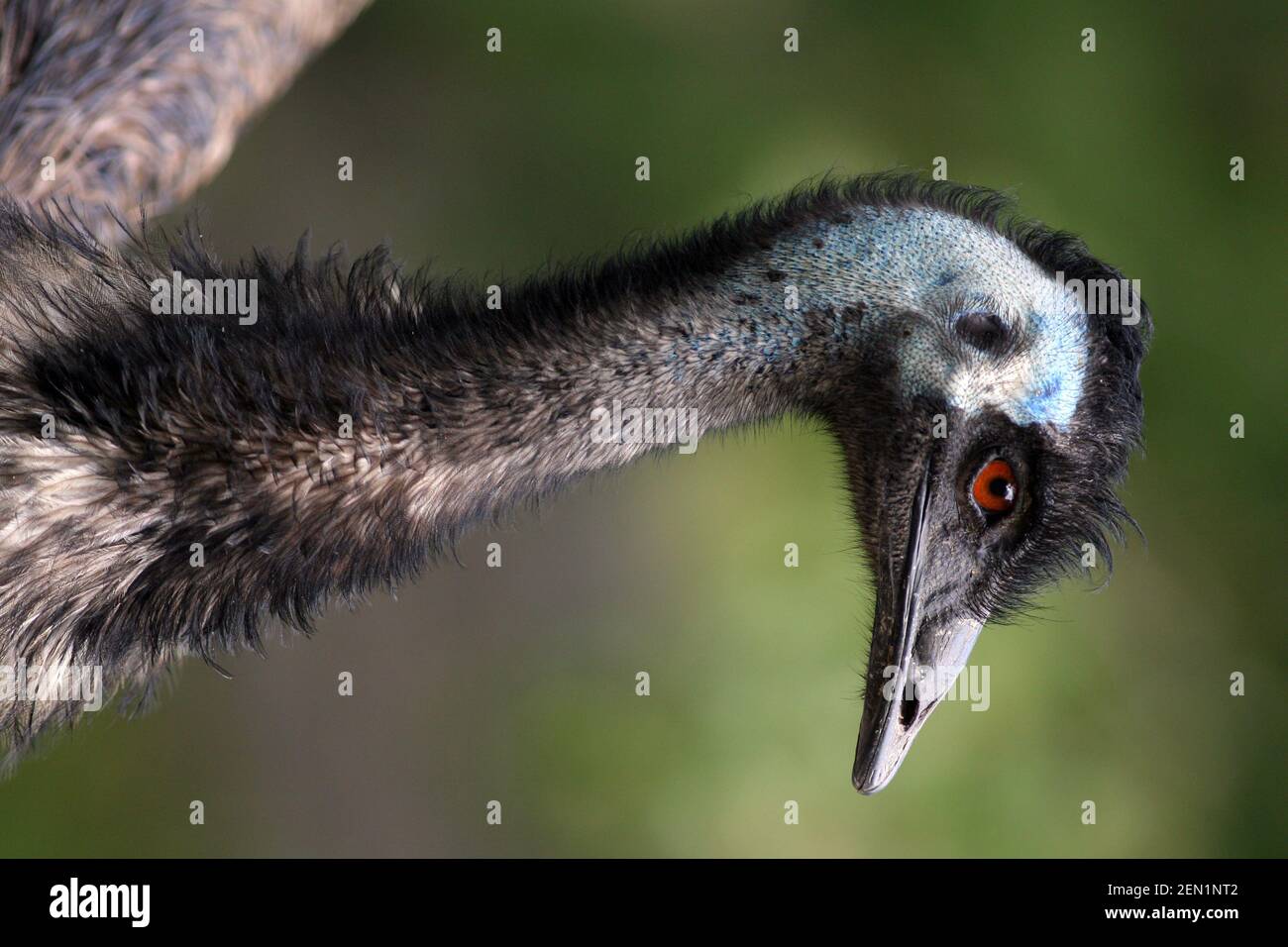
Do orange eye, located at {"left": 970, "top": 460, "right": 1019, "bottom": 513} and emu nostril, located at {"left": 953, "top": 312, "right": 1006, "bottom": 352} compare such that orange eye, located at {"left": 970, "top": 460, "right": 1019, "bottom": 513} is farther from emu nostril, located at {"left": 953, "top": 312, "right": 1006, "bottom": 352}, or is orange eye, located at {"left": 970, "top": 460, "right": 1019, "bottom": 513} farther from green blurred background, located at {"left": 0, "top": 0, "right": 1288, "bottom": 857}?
green blurred background, located at {"left": 0, "top": 0, "right": 1288, "bottom": 857}

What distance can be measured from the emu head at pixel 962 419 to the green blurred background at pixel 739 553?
96.6 inches

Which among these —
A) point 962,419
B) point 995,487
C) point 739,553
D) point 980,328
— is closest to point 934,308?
point 980,328

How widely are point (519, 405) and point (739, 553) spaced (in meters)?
3.36

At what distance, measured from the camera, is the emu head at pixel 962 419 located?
226 centimetres

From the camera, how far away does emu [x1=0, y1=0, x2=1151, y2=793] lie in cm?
209

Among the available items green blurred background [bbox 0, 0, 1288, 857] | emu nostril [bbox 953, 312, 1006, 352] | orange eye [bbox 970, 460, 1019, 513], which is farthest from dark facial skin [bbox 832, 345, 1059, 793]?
green blurred background [bbox 0, 0, 1288, 857]

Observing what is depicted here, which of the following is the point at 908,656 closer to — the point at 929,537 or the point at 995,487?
the point at 929,537

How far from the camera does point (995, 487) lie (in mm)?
2328

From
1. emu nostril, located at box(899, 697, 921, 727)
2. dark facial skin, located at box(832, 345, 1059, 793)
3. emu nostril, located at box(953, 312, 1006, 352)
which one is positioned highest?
emu nostril, located at box(953, 312, 1006, 352)

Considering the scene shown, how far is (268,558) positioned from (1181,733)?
13.1 ft

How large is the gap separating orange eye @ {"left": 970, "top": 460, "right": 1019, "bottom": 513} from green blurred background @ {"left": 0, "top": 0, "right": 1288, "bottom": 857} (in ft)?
8.15

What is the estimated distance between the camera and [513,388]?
→ 219 centimetres
